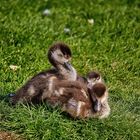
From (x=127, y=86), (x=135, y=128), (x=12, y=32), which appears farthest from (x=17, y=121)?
(x=12, y=32)

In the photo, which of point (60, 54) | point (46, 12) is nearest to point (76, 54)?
point (46, 12)

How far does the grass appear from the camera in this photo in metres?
6.89

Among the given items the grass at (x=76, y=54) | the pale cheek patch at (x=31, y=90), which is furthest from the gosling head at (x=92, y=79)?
the pale cheek patch at (x=31, y=90)

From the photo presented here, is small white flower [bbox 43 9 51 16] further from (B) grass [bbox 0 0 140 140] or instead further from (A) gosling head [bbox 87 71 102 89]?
(A) gosling head [bbox 87 71 102 89]

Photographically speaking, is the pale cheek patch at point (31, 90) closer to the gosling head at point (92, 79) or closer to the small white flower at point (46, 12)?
→ the gosling head at point (92, 79)

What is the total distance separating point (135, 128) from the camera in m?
7.03

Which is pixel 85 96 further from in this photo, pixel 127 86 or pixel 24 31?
pixel 24 31

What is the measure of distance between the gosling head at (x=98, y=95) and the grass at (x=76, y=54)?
18cm

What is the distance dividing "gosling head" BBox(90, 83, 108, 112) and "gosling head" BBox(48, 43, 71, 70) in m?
0.42

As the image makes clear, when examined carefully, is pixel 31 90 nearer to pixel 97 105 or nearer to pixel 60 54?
pixel 60 54

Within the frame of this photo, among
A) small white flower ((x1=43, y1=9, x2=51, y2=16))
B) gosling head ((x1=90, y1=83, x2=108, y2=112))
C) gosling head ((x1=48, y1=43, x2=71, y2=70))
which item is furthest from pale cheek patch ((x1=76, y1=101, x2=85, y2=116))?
small white flower ((x1=43, y1=9, x2=51, y2=16))

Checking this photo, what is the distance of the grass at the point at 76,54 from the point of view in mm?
6891

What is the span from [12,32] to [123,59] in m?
1.65

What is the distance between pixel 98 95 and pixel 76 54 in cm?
316
